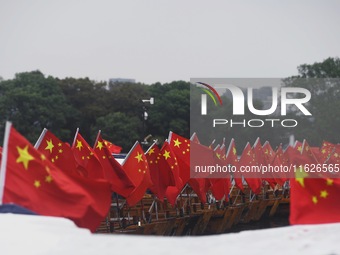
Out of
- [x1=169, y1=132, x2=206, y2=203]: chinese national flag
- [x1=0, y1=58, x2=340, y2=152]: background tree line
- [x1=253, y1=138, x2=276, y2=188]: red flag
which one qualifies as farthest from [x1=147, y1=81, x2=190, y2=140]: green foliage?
[x1=169, y1=132, x2=206, y2=203]: chinese national flag

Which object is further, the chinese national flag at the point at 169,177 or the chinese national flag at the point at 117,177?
the chinese national flag at the point at 169,177

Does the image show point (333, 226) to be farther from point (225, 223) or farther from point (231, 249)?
point (225, 223)

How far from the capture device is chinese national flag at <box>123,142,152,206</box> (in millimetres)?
23219

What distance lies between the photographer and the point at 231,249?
7887 millimetres

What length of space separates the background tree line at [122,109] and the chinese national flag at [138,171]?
50.0 m

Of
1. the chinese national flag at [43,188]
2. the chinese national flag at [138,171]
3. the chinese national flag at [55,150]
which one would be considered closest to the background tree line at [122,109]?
the chinese national flag at [138,171]

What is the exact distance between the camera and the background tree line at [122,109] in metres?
78.2

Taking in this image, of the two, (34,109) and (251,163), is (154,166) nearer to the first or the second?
(251,163)

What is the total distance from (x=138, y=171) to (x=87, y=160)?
146cm

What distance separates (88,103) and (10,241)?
82954 millimetres

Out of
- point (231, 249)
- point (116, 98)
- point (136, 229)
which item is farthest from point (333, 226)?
point (116, 98)

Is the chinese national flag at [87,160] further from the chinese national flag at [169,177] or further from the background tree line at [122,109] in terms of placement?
the background tree line at [122,109]

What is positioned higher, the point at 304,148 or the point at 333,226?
the point at 333,226

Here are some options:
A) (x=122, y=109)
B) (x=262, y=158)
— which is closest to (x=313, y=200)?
(x=262, y=158)
